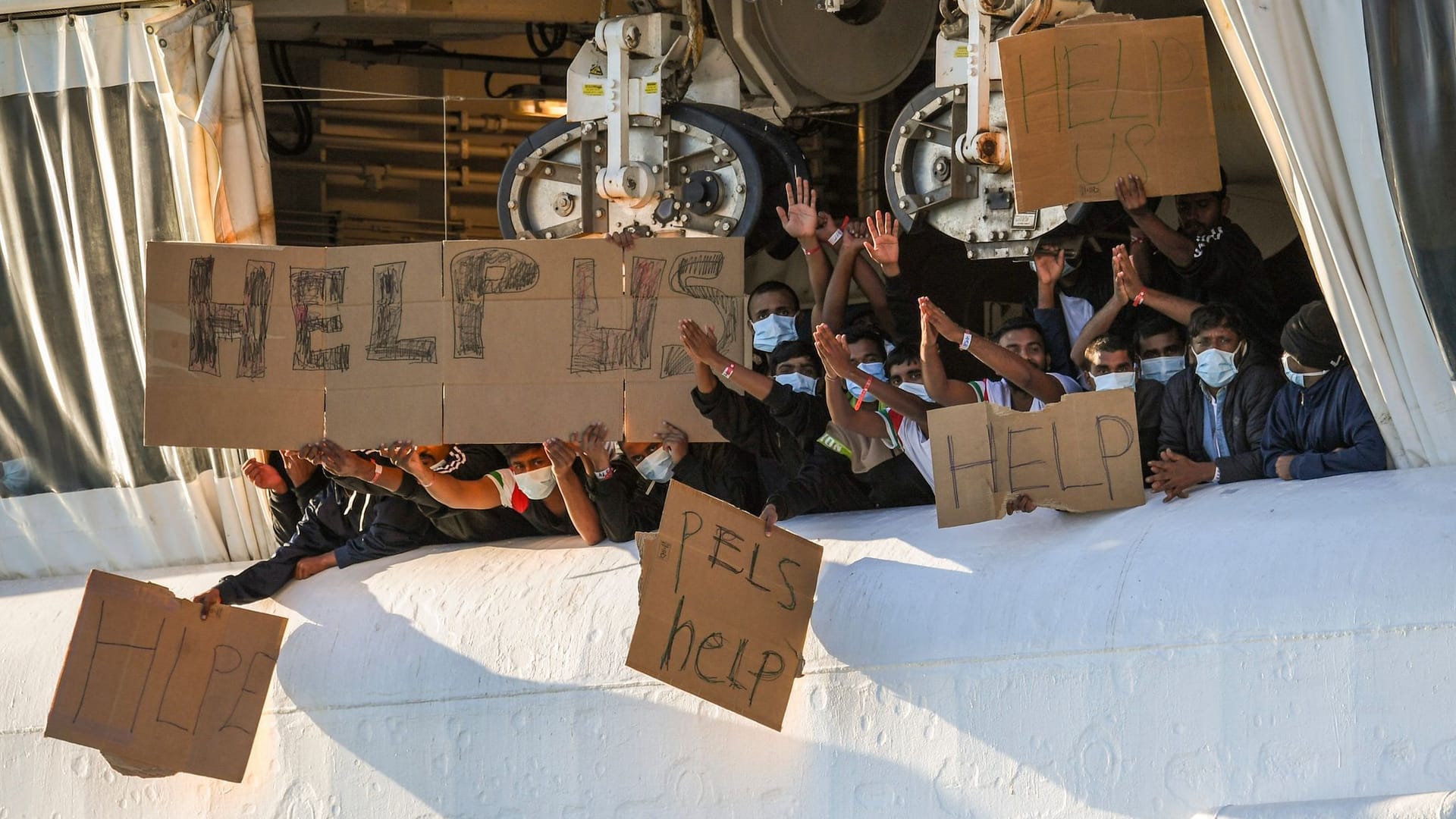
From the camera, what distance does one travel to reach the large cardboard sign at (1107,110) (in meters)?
4.71

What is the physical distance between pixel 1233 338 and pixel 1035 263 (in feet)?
3.36

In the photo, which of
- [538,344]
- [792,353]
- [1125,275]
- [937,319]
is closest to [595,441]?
[538,344]

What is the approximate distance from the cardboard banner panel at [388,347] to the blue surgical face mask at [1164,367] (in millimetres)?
2169

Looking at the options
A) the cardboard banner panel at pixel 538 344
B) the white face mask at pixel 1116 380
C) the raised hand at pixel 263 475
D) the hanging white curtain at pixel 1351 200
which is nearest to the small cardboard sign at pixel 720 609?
the cardboard banner panel at pixel 538 344

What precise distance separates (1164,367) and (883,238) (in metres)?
0.98

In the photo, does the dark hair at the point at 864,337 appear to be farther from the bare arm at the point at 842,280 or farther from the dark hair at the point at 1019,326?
the dark hair at the point at 1019,326

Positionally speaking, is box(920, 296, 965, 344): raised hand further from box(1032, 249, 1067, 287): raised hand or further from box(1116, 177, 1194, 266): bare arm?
box(1032, 249, 1067, 287): raised hand

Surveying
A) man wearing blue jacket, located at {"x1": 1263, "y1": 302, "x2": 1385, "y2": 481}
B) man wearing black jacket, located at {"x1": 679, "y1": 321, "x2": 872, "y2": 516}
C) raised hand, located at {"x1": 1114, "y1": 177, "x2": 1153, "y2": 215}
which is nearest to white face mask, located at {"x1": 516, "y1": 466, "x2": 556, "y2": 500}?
man wearing black jacket, located at {"x1": 679, "y1": 321, "x2": 872, "y2": 516}

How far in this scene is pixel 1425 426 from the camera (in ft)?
14.0

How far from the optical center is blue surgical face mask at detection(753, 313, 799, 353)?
18.4 feet

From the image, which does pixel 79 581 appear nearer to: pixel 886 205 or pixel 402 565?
pixel 402 565

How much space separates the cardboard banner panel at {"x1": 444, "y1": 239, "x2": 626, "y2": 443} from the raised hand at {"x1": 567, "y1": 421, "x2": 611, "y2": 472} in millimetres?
24

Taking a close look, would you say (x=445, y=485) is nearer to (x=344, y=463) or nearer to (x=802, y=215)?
(x=344, y=463)

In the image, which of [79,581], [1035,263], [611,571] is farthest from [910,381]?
[79,581]
